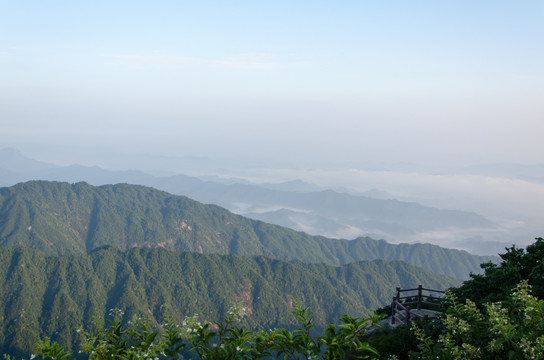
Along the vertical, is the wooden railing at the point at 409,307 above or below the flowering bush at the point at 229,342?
below

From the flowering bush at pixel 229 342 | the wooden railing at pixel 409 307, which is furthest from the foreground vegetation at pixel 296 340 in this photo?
the wooden railing at pixel 409 307

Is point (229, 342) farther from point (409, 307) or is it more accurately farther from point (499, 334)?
point (409, 307)

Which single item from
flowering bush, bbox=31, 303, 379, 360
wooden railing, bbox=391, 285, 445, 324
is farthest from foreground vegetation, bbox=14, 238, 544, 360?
wooden railing, bbox=391, 285, 445, 324

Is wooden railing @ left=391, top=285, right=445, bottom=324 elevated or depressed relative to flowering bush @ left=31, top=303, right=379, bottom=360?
depressed

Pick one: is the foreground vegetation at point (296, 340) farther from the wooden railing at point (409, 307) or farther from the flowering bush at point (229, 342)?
the wooden railing at point (409, 307)

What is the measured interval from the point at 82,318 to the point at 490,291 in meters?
197

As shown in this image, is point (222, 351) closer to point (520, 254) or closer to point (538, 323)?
point (538, 323)

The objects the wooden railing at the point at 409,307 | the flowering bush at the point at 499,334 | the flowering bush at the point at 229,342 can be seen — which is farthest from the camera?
the wooden railing at the point at 409,307

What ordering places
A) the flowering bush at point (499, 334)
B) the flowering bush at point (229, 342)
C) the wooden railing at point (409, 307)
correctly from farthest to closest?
the wooden railing at point (409, 307)
the flowering bush at point (499, 334)
the flowering bush at point (229, 342)

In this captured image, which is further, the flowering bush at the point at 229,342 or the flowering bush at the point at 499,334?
the flowering bush at the point at 499,334

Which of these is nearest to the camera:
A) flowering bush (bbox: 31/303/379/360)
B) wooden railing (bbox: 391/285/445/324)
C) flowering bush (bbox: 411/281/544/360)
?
flowering bush (bbox: 31/303/379/360)

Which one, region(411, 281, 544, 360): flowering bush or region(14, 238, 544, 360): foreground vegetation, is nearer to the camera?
region(14, 238, 544, 360): foreground vegetation

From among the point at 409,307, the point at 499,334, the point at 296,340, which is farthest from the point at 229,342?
the point at 409,307

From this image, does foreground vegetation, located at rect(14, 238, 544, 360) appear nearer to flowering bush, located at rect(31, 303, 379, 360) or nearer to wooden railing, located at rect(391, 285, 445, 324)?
flowering bush, located at rect(31, 303, 379, 360)
